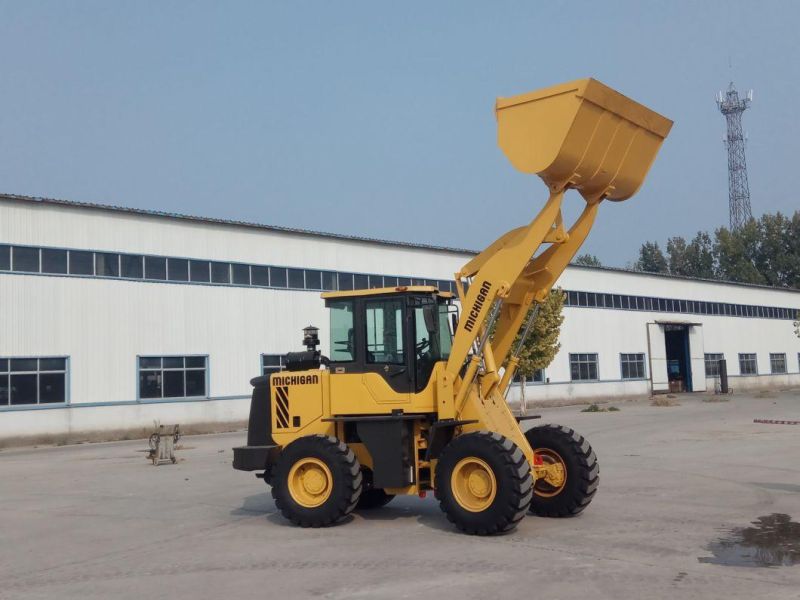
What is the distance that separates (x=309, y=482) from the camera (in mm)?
10445

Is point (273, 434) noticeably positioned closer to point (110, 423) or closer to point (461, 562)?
point (461, 562)

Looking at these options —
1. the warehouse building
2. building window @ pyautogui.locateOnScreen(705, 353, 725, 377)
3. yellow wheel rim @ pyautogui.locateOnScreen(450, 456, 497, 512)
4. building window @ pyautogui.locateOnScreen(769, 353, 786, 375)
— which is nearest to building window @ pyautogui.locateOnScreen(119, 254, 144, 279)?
the warehouse building

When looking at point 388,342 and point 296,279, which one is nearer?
point 388,342

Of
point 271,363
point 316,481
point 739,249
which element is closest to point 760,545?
point 316,481

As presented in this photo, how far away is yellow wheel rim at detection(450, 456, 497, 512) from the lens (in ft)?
30.5

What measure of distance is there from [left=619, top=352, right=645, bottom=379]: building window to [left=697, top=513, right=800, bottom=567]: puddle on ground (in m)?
40.5

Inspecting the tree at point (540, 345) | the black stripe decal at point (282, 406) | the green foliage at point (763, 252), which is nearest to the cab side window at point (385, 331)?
the black stripe decal at point (282, 406)

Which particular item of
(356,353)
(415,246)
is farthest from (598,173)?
(415,246)

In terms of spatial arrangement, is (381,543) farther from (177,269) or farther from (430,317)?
(177,269)

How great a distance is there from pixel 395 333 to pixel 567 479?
278 cm

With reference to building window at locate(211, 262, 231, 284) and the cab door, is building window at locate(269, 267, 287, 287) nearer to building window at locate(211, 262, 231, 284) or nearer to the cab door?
building window at locate(211, 262, 231, 284)

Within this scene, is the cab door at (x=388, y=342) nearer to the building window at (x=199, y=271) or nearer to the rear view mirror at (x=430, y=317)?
the rear view mirror at (x=430, y=317)

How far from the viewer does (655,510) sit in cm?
1068

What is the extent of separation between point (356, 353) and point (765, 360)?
57.2 metres
